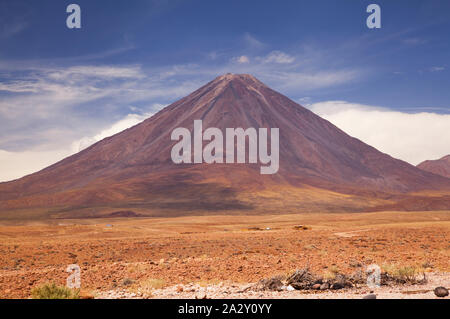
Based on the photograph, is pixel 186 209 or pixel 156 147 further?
pixel 156 147

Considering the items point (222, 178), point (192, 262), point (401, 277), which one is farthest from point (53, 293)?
point (222, 178)

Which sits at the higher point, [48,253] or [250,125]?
[250,125]

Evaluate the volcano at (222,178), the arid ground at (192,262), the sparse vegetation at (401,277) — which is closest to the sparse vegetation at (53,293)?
the arid ground at (192,262)

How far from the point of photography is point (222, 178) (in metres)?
125

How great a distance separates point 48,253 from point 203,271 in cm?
1113

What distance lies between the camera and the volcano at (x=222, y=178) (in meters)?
101

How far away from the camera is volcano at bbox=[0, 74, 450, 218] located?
101 meters

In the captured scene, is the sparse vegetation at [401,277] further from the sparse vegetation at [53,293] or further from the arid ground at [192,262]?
the sparse vegetation at [53,293]

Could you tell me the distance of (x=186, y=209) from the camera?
96938 mm

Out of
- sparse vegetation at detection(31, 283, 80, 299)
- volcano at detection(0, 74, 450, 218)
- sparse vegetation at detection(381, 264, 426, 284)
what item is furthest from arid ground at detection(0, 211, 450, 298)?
volcano at detection(0, 74, 450, 218)

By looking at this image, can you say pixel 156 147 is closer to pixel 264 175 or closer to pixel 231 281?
pixel 264 175

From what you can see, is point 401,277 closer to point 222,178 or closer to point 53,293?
point 53,293

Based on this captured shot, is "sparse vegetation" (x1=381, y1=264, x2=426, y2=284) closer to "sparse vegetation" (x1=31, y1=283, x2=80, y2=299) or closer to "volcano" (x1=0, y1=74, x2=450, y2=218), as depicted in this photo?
"sparse vegetation" (x1=31, y1=283, x2=80, y2=299)
